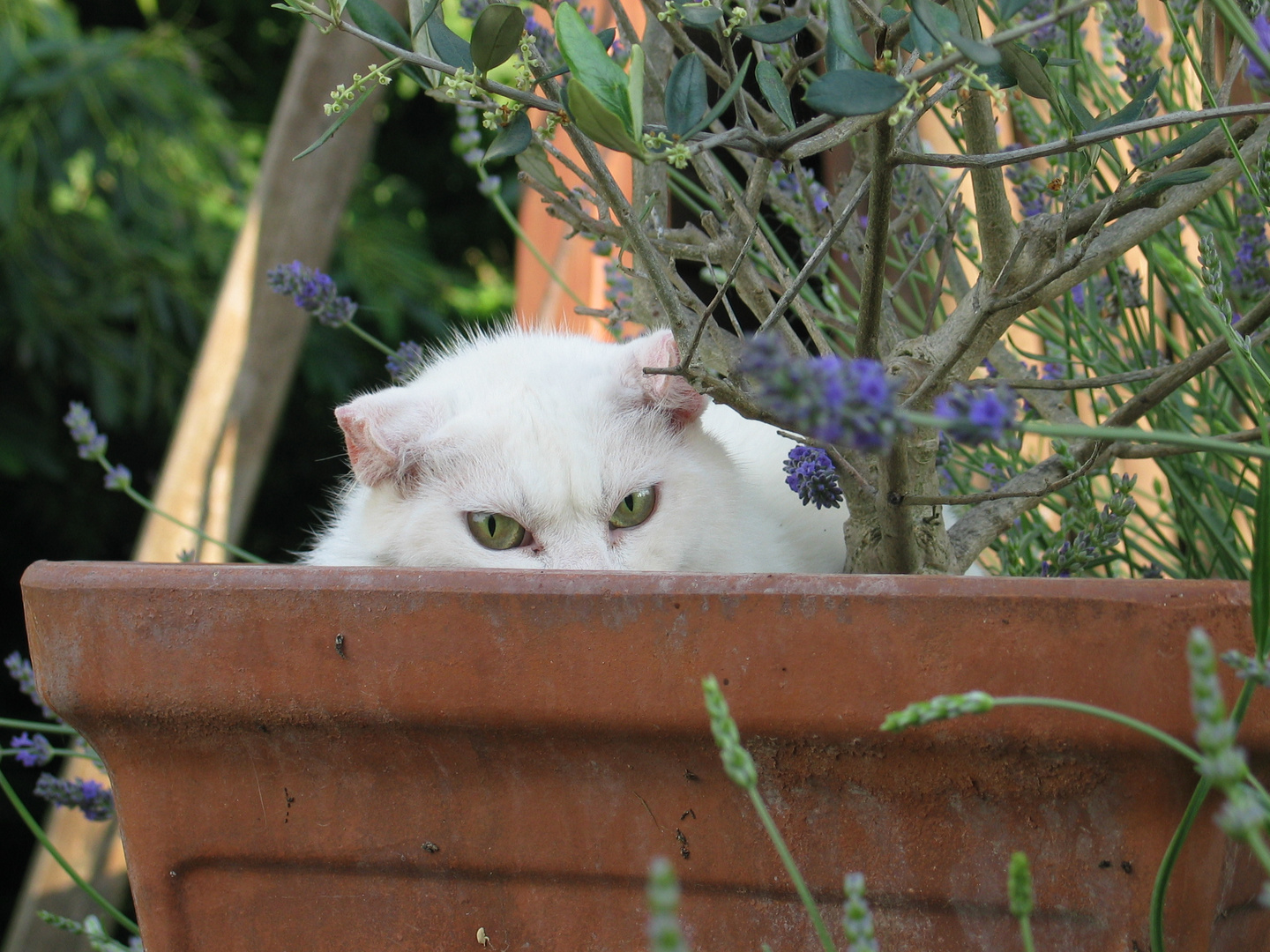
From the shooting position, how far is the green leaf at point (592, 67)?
491mm

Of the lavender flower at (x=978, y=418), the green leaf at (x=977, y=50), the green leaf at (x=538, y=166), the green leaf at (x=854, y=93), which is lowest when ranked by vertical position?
the lavender flower at (x=978, y=418)

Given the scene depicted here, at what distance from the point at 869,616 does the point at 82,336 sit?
2.77 metres

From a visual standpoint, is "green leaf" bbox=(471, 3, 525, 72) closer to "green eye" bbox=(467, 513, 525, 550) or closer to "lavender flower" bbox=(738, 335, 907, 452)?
"lavender flower" bbox=(738, 335, 907, 452)

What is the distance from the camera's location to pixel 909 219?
911 mm

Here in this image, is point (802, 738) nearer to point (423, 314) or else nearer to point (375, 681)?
point (375, 681)

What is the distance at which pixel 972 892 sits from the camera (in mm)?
601

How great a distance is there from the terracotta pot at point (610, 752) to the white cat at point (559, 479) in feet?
0.92

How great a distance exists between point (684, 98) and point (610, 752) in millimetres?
355

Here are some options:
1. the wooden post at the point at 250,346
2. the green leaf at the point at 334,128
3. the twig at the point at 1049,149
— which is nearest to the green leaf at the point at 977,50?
the twig at the point at 1049,149

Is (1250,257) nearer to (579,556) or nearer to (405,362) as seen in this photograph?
(579,556)

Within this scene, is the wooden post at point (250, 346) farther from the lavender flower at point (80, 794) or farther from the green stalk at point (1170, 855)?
the green stalk at point (1170, 855)

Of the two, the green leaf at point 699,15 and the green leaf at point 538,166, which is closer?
the green leaf at point 699,15

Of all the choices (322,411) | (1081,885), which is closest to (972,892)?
(1081,885)

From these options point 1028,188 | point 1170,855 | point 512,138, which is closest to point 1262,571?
point 1170,855
